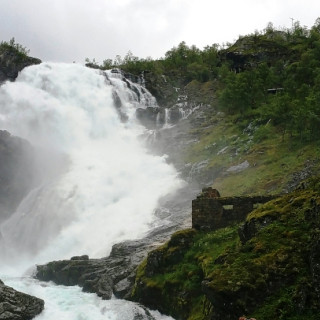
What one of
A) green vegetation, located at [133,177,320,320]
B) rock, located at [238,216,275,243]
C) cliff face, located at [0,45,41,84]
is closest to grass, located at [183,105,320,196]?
green vegetation, located at [133,177,320,320]

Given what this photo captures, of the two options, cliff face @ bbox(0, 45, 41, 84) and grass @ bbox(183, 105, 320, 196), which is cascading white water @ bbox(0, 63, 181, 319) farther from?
grass @ bbox(183, 105, 320, 196)

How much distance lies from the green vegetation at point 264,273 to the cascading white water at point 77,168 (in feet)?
13.2

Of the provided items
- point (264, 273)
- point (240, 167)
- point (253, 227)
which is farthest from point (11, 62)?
point (264, 273)

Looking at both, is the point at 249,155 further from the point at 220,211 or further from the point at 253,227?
the point at 253,227

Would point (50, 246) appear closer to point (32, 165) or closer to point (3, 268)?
point (3, 268)

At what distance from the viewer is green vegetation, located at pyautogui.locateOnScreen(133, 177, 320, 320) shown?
9.82 metres

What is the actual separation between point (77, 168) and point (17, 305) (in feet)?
107

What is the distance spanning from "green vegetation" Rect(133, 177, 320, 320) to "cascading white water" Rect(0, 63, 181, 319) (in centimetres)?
402

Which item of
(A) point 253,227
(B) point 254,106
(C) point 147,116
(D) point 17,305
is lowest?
(A) point 253,227

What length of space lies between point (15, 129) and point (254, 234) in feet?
182

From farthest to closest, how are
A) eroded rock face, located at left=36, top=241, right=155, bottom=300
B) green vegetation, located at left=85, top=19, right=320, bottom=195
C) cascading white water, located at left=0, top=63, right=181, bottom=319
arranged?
green vegetation, located at left=85, top=19, right=320, bottom=195
cascading white water, located at left=0, top=63, right=181, bottom=319
eroded rock face, located at left=36, top=241, right=155, bottom=300

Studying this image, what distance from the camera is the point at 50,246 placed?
35.7 m

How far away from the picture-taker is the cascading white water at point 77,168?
118 ft

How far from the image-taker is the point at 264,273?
10758 mm
